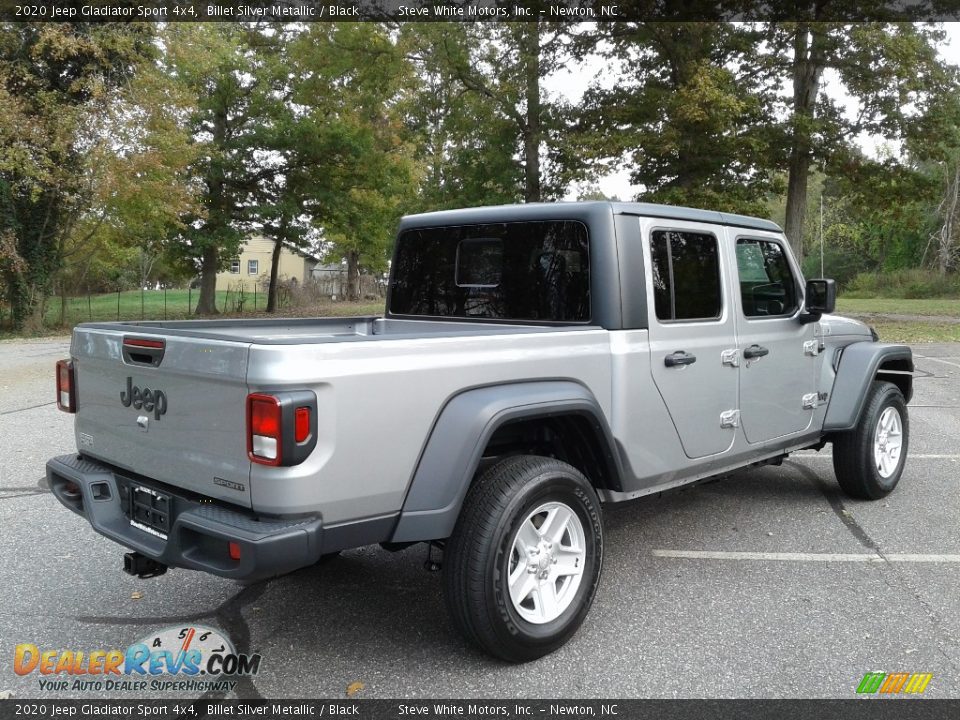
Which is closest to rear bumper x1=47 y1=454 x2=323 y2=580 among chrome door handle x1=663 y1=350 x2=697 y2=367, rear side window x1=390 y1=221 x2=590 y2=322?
rear side window x1=390 y1=221 x2=590 y2=322

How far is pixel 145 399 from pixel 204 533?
2.38 ft

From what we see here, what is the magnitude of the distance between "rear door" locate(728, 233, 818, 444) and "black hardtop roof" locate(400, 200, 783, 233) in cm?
10

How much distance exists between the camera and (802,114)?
2105 centimetres

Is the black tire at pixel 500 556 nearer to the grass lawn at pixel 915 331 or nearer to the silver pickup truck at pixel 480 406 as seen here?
the silver pickup truck at pixel 480 406

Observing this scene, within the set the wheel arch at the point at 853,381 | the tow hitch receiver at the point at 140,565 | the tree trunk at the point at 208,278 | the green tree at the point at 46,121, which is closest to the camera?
the tow hitch receiver at the point at 140,565

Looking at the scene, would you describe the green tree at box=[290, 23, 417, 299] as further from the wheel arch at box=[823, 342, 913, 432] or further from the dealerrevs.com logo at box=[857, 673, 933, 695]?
the dealerrevs.com logo at box=[857, 673, 933, 695]

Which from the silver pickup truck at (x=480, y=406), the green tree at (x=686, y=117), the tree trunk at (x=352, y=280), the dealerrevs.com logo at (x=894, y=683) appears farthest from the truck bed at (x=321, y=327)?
the tree trunk at (x=352, y=280)

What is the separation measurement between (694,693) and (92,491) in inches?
99.8

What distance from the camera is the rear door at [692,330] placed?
3941mm

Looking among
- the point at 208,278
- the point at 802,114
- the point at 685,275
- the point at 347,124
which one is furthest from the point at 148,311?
the point at 685,275

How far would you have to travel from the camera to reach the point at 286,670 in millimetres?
3236

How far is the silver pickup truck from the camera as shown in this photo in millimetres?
2760

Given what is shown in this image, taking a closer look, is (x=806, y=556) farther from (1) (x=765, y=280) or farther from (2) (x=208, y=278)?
(2) (x=208, y=278)

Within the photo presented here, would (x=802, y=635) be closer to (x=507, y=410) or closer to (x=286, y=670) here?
(x=507, y=410)
